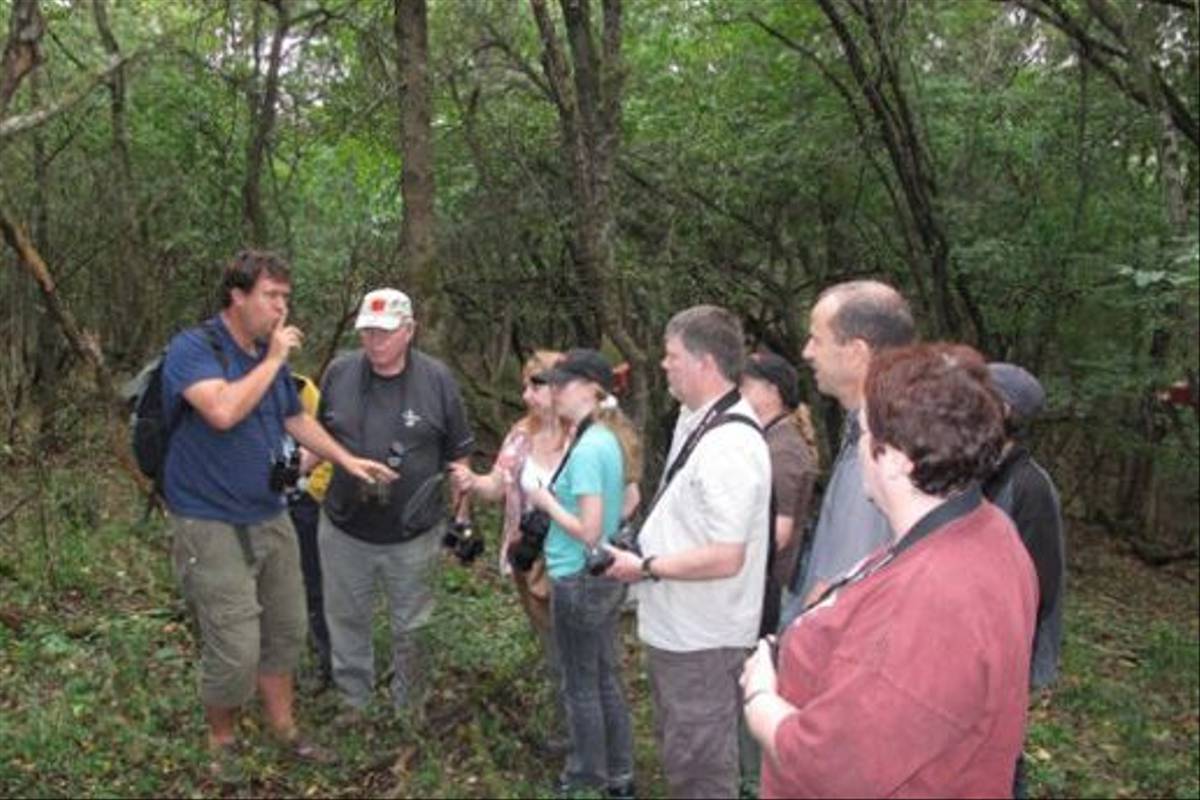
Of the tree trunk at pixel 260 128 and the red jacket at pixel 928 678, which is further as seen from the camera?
the tree trunk at pixel 260 128

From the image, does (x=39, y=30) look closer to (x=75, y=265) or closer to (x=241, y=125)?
(x=75, y=265)

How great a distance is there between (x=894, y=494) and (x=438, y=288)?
5902 mm

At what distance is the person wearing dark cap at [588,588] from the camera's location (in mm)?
4586

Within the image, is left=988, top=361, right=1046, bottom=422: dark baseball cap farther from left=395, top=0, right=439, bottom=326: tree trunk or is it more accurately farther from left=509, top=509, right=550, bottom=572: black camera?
left=395, top=0, right=439, bottom=326: tree trunk

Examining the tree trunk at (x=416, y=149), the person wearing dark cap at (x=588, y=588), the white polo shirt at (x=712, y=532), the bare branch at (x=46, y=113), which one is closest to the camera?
the white polo shirt at (x=712, y=532)

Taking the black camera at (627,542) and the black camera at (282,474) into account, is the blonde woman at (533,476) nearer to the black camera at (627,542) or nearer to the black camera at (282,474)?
the black camera at (627,542)

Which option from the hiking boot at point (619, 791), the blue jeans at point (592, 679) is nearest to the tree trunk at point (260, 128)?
the blue jeans at point (592, 679)

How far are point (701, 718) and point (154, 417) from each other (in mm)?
2402

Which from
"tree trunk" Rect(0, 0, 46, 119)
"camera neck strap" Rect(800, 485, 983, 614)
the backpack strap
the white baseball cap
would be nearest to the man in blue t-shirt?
the white baseball cap

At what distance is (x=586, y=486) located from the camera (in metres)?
4.46

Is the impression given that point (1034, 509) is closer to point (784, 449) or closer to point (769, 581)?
point (769, 581)

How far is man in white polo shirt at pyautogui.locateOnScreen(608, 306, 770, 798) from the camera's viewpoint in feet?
12.5

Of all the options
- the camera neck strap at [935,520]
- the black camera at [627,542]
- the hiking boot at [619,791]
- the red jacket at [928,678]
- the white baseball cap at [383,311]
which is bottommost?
the hiking boot at [619,791]

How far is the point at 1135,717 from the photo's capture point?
25.0ft
